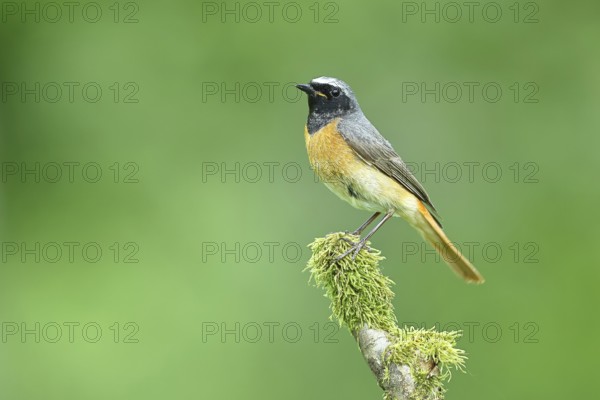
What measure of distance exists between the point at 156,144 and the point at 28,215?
5.47ft

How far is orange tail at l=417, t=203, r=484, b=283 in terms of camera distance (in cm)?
568

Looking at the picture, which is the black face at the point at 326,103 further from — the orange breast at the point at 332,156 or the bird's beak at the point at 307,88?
the orange breast at the point at 332,156

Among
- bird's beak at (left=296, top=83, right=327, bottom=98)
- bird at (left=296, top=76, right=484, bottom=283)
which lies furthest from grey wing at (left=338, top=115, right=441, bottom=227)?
bird's beak at (left=296, top=83, right=327, bottom=98)

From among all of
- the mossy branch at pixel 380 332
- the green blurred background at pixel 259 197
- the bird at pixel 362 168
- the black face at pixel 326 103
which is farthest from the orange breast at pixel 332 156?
the green blurred background at pixel 259 197

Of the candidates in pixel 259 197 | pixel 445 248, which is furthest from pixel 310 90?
pixel 259 197

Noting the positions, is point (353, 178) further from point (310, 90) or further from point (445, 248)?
point (445, 248)

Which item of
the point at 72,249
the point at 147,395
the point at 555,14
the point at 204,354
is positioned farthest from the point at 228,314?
the point at 555,14

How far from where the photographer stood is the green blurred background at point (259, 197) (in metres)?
7.68

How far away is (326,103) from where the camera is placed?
6.06m

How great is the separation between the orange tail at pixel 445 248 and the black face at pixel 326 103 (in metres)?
1.00

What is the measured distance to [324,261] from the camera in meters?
4.35

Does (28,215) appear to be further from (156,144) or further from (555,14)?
(555,14)

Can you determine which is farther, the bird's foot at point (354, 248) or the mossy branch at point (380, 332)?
the bird's foot at point (354, 248)

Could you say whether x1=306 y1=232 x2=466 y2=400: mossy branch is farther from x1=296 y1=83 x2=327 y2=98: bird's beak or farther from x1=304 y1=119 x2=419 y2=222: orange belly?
x1=296 y1=83 x2=327 y2=98: bird's beak
